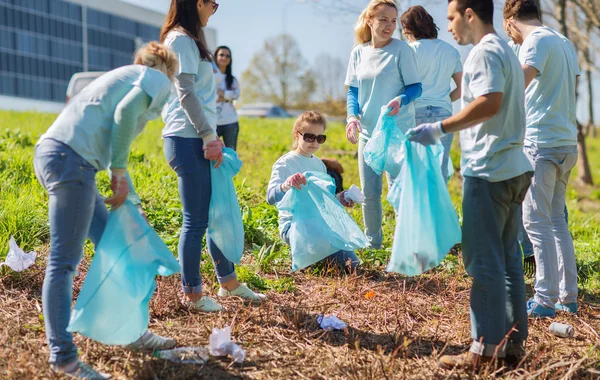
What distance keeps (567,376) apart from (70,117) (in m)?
2.49

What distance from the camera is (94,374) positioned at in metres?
2.72

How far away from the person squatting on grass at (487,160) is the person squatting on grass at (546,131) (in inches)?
36.6

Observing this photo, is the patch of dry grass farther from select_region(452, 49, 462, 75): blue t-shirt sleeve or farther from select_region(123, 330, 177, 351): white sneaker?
select_region(452, 49, 462, 75): blue t-shirt sleeve

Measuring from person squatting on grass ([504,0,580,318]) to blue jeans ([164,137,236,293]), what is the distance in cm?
193

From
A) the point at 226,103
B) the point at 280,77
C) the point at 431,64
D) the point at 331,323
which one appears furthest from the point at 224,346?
the point at 280,77

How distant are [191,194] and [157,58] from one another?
2.80 ft

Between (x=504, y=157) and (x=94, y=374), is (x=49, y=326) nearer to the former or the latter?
(x=94, y=374)

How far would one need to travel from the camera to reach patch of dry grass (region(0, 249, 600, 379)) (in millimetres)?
2938

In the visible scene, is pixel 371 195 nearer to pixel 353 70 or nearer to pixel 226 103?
pixel 353 70

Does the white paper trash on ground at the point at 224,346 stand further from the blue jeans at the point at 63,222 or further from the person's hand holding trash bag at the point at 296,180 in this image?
the person's hand holding trash bag at the point at 296,180

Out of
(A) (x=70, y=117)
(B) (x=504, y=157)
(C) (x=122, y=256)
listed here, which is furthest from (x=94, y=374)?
(B) (x=504, y=157)

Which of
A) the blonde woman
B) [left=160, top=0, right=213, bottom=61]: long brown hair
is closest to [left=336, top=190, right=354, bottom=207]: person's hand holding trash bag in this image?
the blonde woman

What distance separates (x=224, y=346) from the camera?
3.04 m

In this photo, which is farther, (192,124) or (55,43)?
(55,43)
